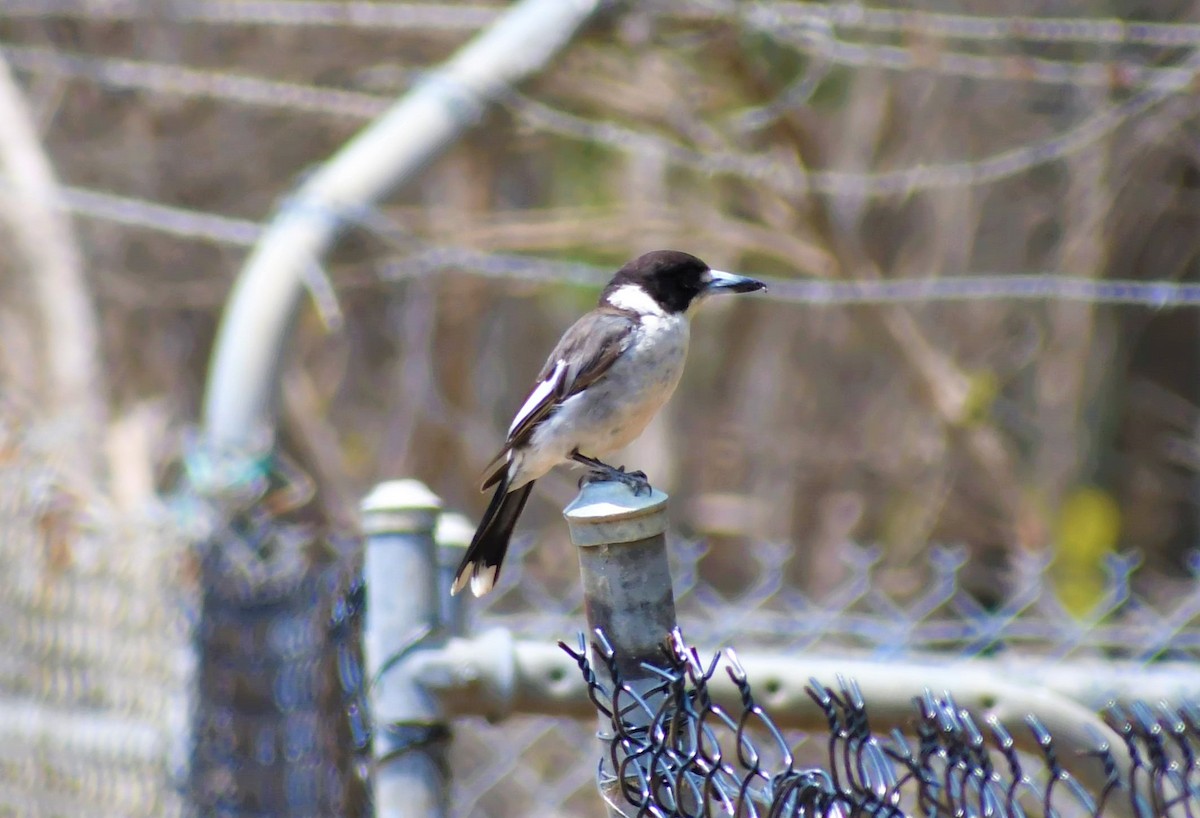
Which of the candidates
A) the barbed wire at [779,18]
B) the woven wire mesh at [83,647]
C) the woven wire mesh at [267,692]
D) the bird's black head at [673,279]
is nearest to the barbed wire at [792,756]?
the woven wire mesh at [267,692]

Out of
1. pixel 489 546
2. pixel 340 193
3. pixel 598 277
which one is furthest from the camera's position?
pixel 598 277

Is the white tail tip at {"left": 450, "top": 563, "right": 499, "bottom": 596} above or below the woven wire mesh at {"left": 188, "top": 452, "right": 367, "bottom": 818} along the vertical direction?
above

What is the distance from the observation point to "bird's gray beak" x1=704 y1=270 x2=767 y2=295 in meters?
3.37

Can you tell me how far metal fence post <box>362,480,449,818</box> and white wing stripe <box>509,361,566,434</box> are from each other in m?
0.68

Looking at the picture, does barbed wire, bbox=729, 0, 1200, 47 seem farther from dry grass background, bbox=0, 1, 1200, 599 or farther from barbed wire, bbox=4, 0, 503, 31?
barbed wire, bbox=4, 0, 503, 31

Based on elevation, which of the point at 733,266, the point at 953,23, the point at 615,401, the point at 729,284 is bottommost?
the point at 615,401

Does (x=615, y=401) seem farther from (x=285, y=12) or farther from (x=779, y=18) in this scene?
(x=285, y=12)

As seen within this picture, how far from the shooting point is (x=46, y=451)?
393cm

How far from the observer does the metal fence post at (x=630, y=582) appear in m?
2.00

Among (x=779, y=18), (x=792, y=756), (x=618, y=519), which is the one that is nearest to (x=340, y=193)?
(x=779, y=18)

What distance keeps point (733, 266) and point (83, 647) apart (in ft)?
16.5

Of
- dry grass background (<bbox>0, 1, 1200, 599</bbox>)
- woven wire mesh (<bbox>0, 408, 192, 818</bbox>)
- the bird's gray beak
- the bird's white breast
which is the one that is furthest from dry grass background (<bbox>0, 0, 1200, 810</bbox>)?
the bird's white breast

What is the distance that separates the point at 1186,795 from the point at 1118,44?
6314mm

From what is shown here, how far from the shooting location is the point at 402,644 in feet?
9.60
